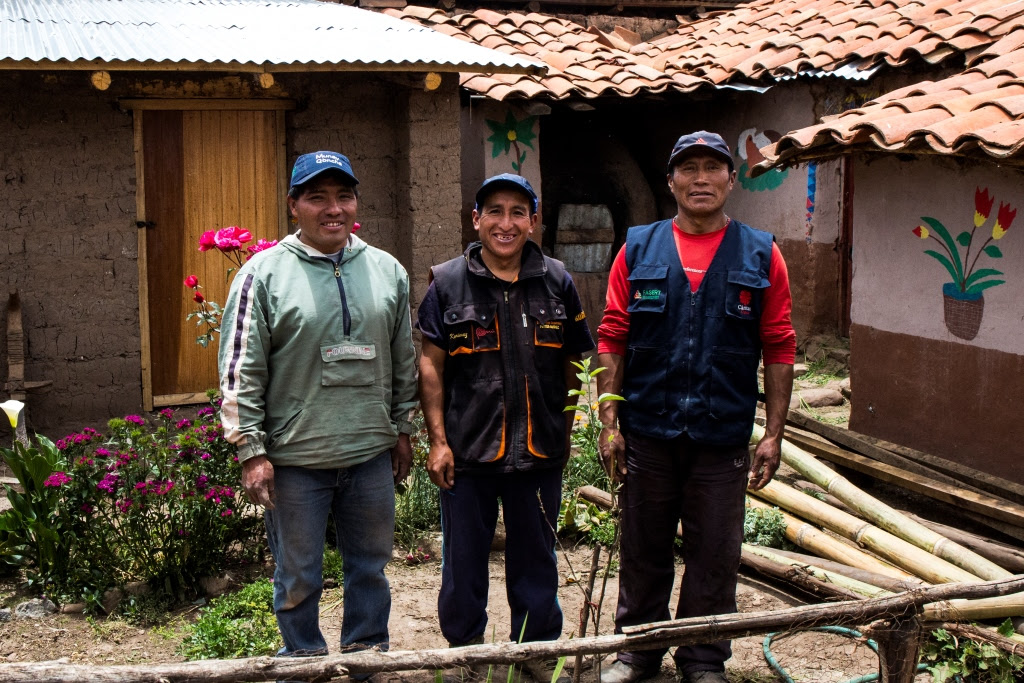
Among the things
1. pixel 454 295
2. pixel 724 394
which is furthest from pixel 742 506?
pixel 454 295

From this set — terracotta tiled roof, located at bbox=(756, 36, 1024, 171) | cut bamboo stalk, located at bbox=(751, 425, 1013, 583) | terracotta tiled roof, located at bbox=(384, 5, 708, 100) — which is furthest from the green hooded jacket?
terracotta tiled roof, located at bbox=(384, 5, 708, 100)

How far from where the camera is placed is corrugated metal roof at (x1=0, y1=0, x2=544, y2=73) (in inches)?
246

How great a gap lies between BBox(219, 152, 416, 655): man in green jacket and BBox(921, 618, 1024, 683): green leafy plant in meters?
1.95

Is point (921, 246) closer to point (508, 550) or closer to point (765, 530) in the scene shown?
point (765, 530)

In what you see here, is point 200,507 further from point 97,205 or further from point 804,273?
point 804,273

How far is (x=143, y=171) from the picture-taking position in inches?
288

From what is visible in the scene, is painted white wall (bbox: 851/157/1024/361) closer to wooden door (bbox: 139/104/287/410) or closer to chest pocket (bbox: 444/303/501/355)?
chest pocket (bbox: 444/303/501/355)

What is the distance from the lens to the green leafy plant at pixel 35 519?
460cm

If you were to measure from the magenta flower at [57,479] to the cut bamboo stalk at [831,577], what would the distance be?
300 centimetres

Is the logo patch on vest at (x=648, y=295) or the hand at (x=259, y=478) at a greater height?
the logo patch on vest at (x=648, y=295)

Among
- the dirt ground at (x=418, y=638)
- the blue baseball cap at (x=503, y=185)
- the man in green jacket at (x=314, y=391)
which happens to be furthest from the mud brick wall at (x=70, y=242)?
the blue baseball cap at (x=503, y=185)

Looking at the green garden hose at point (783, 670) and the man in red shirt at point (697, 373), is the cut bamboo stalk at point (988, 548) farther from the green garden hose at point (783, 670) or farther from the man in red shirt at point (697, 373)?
the man in red shirt at point (697, 373)

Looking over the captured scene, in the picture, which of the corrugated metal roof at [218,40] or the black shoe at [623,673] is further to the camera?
the corrugated metal roof at [218,40]

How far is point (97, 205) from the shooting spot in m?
6.98
